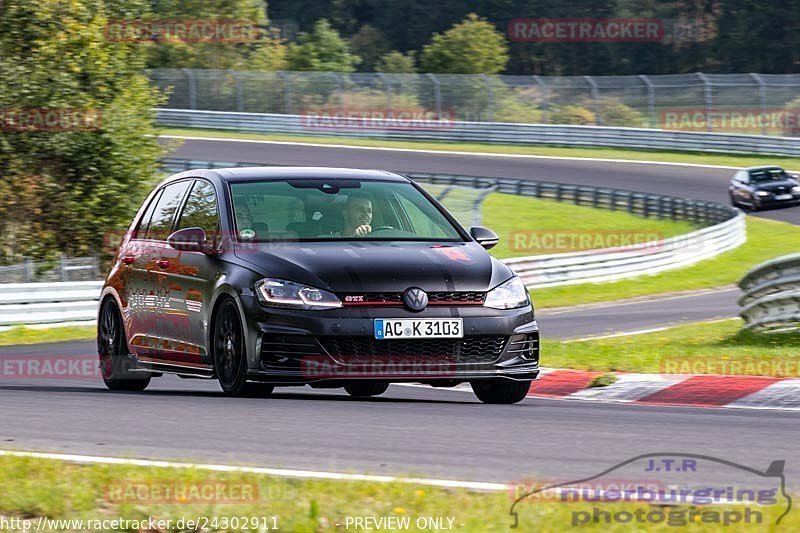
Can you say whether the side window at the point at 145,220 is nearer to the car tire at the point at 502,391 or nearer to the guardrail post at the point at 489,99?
the car tire at the point at 502,391

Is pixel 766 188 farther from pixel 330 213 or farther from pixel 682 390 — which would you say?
pixel 330 213

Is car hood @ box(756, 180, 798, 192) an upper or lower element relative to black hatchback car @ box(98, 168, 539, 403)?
lower

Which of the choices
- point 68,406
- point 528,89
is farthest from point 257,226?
point 528,89

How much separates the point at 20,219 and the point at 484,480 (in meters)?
25.8

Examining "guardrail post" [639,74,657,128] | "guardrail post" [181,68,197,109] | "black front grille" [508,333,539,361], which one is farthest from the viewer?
"guardrail post" [181,68,197,109]

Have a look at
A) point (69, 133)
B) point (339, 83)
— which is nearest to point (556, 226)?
point (69, 133)

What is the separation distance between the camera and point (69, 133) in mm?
29453

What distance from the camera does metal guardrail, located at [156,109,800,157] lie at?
48.2 metres

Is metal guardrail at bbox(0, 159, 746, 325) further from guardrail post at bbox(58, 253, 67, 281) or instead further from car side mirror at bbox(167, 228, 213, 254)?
car side mirror at bbox(167, 228, 213, 254)

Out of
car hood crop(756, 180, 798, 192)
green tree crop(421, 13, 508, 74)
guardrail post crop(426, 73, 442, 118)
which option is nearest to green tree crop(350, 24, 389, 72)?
green tree crop(421, 13, 508, 74)

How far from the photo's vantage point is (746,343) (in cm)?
1524

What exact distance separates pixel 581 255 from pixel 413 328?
20.3 metres

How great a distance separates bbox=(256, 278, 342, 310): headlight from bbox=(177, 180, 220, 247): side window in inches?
35.1

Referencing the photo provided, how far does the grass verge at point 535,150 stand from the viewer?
154 feet
